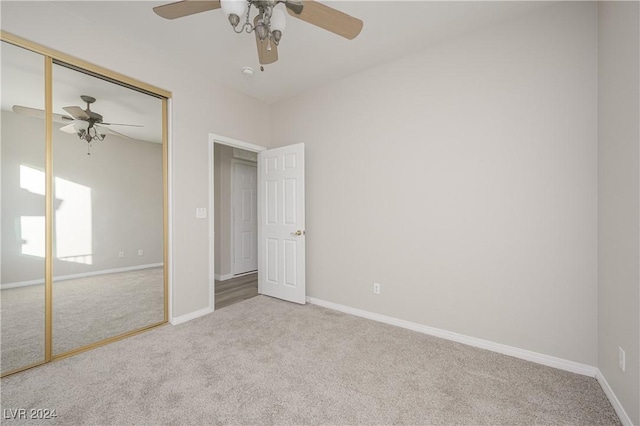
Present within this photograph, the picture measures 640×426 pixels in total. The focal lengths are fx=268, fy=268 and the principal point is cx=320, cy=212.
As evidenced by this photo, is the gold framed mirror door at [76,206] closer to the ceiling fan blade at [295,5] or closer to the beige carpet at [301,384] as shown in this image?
the beige carpet at [301,384]

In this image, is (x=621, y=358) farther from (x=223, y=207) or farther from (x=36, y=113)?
(x=223, y=207)

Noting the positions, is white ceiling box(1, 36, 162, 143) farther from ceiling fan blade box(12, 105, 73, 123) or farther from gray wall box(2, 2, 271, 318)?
gray wall box(2, 2, 271, 318)

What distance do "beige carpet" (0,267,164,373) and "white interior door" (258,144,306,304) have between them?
4.54 ft

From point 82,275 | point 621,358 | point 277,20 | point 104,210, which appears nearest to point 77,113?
point 104,210

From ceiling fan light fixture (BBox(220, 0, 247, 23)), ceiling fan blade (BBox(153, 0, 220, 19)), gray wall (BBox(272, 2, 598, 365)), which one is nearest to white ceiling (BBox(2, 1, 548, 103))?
gray wall (BBox(272, 2, 598, 365))

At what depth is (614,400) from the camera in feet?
5.40

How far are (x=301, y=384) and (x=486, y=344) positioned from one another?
1.67m

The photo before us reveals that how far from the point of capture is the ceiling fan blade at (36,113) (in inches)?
79.0

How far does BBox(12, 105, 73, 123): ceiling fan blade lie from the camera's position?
6.59ft

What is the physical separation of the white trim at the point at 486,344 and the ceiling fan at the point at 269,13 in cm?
268

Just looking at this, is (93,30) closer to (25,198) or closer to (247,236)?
(25,198)

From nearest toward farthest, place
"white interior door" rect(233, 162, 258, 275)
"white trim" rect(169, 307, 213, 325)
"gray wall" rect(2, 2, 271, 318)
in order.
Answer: "gray wall" rect(2, 2, 271, 318) < "white trim" rect(169, 307, 213, 325) < "white interior door" rect(233, 162, 258, 275)

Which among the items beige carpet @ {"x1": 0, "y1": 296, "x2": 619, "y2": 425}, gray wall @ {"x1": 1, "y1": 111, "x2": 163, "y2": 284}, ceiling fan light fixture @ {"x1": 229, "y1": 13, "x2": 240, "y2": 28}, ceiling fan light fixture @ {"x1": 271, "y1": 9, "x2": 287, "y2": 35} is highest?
ceiling fan light fixture @ {"x1": 271, "y1": 9, "x2": 287, "y2": 35}

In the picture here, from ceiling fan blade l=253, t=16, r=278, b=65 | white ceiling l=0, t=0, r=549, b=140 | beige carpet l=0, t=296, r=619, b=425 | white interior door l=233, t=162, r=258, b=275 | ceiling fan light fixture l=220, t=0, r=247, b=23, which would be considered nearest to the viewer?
ceiling fan light fixture l=220, t=0, r=247, b=23
